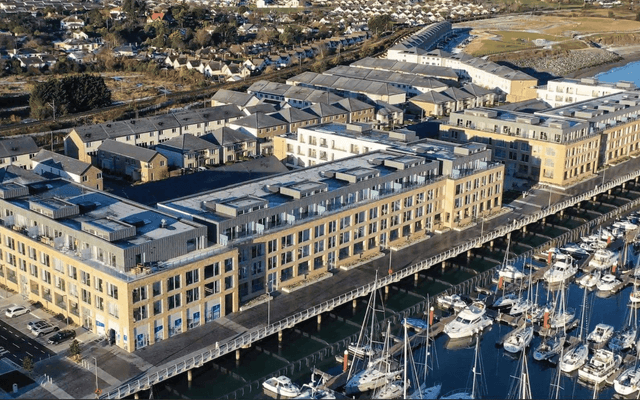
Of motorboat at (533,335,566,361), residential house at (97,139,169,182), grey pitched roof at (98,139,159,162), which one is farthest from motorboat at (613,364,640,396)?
grey pitched roof at (98,139,159,162)

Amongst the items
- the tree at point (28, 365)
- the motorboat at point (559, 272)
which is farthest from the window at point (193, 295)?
the motorboat at point (559, 272)

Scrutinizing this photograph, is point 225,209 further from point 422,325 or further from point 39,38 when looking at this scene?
point 39,38

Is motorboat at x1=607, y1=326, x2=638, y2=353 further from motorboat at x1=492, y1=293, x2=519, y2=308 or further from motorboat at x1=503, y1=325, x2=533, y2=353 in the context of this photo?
motorboat at x1=492, y1=293, x2=519, y2=308

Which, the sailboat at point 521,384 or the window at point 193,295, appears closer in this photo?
the sailboat at point 521,384

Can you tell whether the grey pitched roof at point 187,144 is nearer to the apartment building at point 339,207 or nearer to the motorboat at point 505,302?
the apartment building at point 339,207

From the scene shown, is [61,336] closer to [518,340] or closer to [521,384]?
[521,384]

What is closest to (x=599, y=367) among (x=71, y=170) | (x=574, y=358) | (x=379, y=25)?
(x=574, y=358)

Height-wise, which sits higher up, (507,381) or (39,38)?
(39,38)

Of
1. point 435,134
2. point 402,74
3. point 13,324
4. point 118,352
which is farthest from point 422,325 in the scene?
point 402,74
